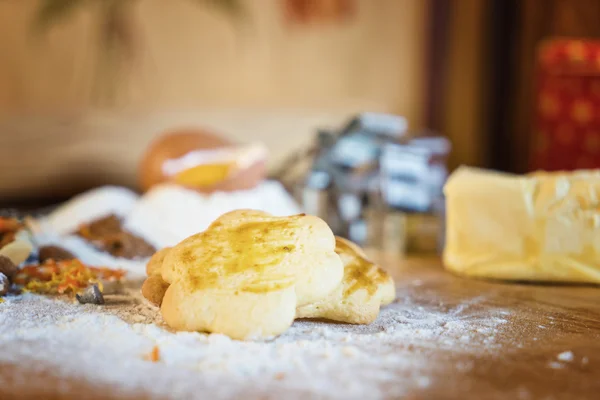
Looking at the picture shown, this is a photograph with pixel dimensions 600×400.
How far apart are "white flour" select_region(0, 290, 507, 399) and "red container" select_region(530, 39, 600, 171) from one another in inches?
57.6

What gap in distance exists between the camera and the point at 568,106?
274 cm

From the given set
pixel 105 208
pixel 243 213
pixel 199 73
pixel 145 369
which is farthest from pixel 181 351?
pixel 199 73

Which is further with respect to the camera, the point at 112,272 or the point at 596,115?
the point at 596,115

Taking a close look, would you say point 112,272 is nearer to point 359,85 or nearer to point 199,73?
point 199,73

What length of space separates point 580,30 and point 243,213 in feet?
8.20

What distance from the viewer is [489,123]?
13.1 ft

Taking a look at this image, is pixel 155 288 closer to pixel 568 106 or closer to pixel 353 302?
pixel 353 302

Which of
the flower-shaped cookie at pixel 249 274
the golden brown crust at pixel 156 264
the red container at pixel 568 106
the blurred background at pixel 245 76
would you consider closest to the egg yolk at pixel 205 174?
the golden brown crust at pixel 156 264

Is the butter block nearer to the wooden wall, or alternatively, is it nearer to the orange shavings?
the orange shavings

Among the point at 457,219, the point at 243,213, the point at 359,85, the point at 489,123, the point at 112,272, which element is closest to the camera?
the point at 243,213

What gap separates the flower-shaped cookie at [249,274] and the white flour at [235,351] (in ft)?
0.14

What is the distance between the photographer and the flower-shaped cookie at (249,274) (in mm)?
1265

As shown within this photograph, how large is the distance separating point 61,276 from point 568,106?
2118 mm

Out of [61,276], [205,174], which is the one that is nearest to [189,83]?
[205,174]
